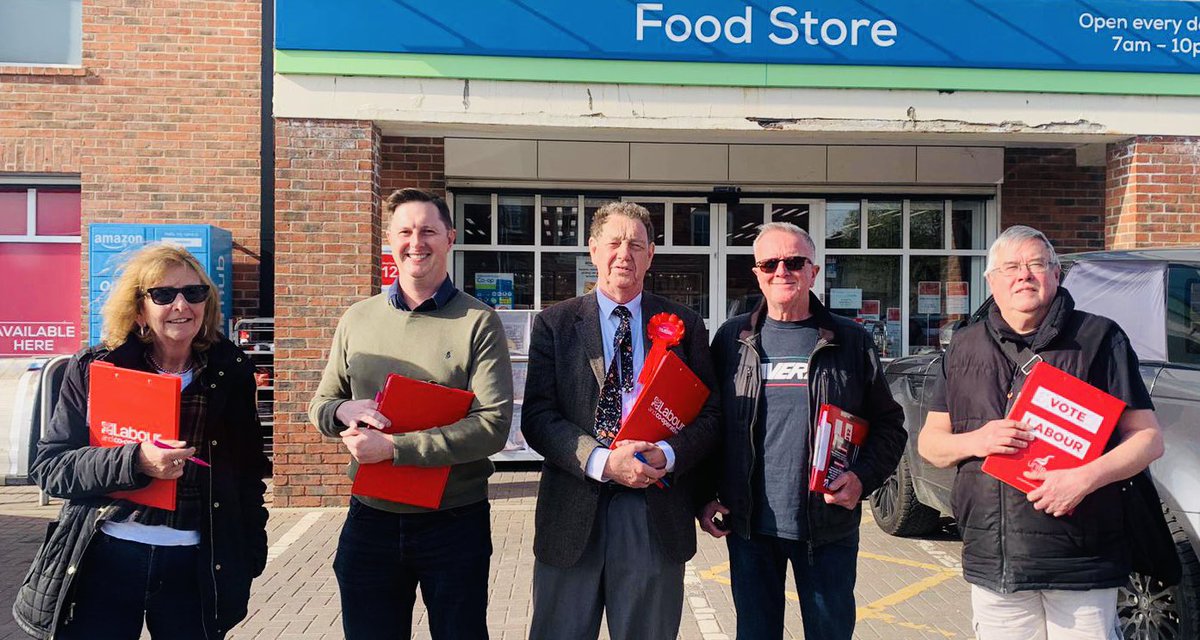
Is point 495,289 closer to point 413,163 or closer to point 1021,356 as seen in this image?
point 413,163

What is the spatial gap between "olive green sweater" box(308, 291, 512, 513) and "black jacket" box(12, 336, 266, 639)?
27 cm

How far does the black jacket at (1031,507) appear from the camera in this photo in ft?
8.21

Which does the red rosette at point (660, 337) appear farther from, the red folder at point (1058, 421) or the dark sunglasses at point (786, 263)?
the red folder at point (1058, 421)

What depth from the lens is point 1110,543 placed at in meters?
2.51

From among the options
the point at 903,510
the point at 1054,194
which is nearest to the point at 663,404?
the point at 903,510

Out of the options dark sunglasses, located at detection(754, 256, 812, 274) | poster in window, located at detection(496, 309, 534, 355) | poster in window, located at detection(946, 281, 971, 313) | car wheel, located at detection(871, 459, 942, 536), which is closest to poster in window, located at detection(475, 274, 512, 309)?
poster in window, located at detection(496, 309, 534, 355)

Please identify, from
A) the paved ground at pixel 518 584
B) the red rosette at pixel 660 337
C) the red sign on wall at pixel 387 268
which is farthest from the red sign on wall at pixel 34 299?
the red rosette at pixel 660 337

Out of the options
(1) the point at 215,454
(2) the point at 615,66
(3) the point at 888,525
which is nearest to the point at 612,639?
(1) the point at 215,454

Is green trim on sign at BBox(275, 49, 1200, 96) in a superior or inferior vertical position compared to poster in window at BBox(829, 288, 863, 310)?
superior

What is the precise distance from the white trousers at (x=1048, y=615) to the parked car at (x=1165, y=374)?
41.7 inches

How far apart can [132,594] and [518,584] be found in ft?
9.55

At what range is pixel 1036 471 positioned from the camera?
8.22 ft

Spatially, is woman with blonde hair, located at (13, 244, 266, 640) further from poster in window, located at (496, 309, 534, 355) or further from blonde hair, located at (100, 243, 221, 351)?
poster in window, located at (496, 309, 534, 355)

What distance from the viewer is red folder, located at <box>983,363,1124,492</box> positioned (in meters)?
2.46
